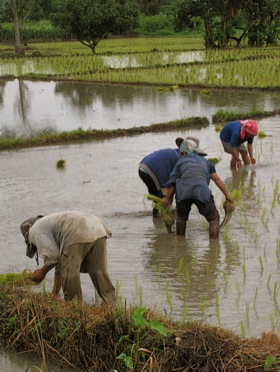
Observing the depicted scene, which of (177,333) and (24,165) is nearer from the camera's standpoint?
(177,333)

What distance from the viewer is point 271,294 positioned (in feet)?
16.6

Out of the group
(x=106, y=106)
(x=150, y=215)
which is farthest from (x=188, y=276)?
(x=106, y=106)

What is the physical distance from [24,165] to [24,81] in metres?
12.3

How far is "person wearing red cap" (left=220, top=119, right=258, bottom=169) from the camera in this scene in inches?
345

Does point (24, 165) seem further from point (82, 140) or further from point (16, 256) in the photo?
point (16, 256)

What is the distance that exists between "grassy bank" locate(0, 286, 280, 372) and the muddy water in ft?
1.42

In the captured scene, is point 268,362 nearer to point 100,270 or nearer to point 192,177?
point 100,270

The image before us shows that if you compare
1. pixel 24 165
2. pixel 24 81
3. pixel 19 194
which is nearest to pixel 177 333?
pixel 19 194

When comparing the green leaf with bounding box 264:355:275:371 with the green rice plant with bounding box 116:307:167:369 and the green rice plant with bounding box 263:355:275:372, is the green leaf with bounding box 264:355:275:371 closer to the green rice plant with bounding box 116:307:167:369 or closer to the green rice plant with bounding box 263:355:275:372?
the green rice plant with bounding box 263:355:275:372

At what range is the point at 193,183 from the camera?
6.14m

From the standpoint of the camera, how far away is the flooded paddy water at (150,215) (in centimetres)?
508

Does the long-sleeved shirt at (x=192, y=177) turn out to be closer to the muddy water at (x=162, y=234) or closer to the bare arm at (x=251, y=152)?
the muddy water at (x=162, y=234)

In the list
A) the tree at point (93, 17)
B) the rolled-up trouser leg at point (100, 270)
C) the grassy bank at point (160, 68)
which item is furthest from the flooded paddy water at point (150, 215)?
the tree at point (93, 17)

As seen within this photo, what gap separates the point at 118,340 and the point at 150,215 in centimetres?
346
